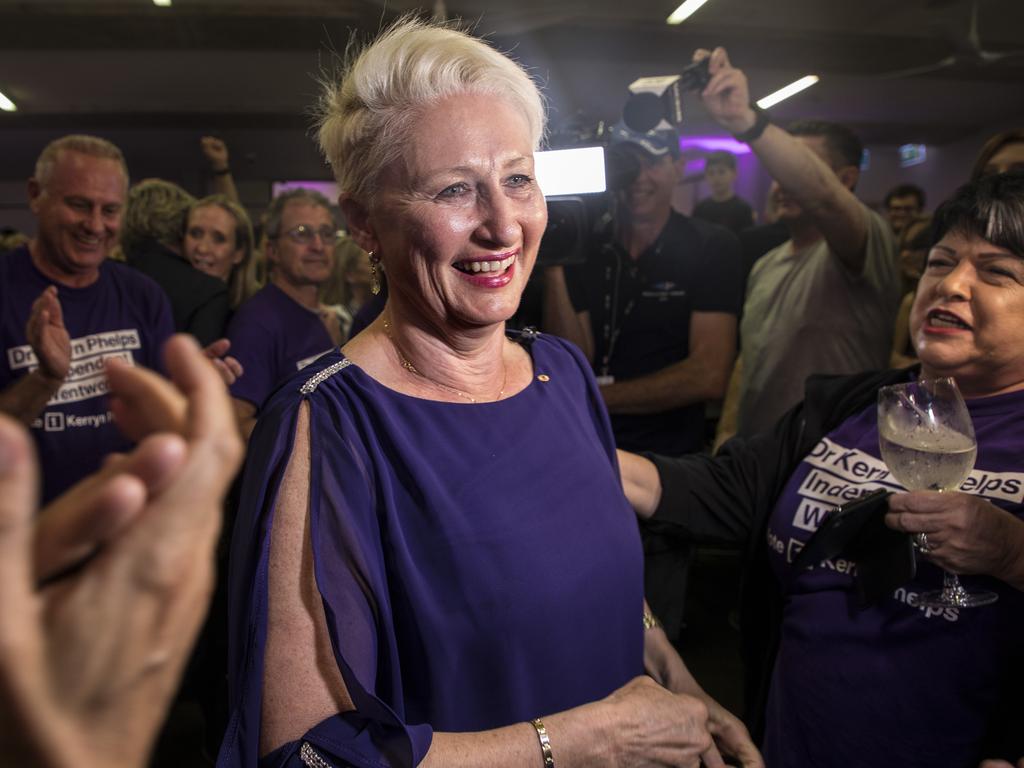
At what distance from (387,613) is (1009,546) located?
2.97 ft

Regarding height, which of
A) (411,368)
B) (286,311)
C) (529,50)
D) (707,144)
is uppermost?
(529,50)

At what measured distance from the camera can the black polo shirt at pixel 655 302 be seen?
234cm

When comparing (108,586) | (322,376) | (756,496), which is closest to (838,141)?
(756,496)

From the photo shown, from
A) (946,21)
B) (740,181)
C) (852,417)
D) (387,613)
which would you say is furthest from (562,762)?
(740,181)

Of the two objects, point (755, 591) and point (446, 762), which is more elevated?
point (446, 762)

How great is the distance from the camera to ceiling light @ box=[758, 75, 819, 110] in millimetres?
8539

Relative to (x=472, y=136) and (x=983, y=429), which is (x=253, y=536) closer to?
(x=472, y=136)

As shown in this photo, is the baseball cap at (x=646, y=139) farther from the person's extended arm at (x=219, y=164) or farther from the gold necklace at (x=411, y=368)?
the person's extended arm at (x=219, y=164)

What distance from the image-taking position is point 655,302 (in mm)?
2342

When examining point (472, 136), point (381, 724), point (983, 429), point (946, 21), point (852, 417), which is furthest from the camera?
point (946, 21)

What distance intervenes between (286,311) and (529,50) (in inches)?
223

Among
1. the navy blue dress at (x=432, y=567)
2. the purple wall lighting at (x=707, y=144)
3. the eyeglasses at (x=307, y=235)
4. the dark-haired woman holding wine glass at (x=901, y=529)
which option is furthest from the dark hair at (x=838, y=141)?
the purple wall lighting at (x=707, y=144)

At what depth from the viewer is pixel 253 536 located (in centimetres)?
88

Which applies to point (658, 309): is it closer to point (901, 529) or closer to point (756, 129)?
point (756, 129)
